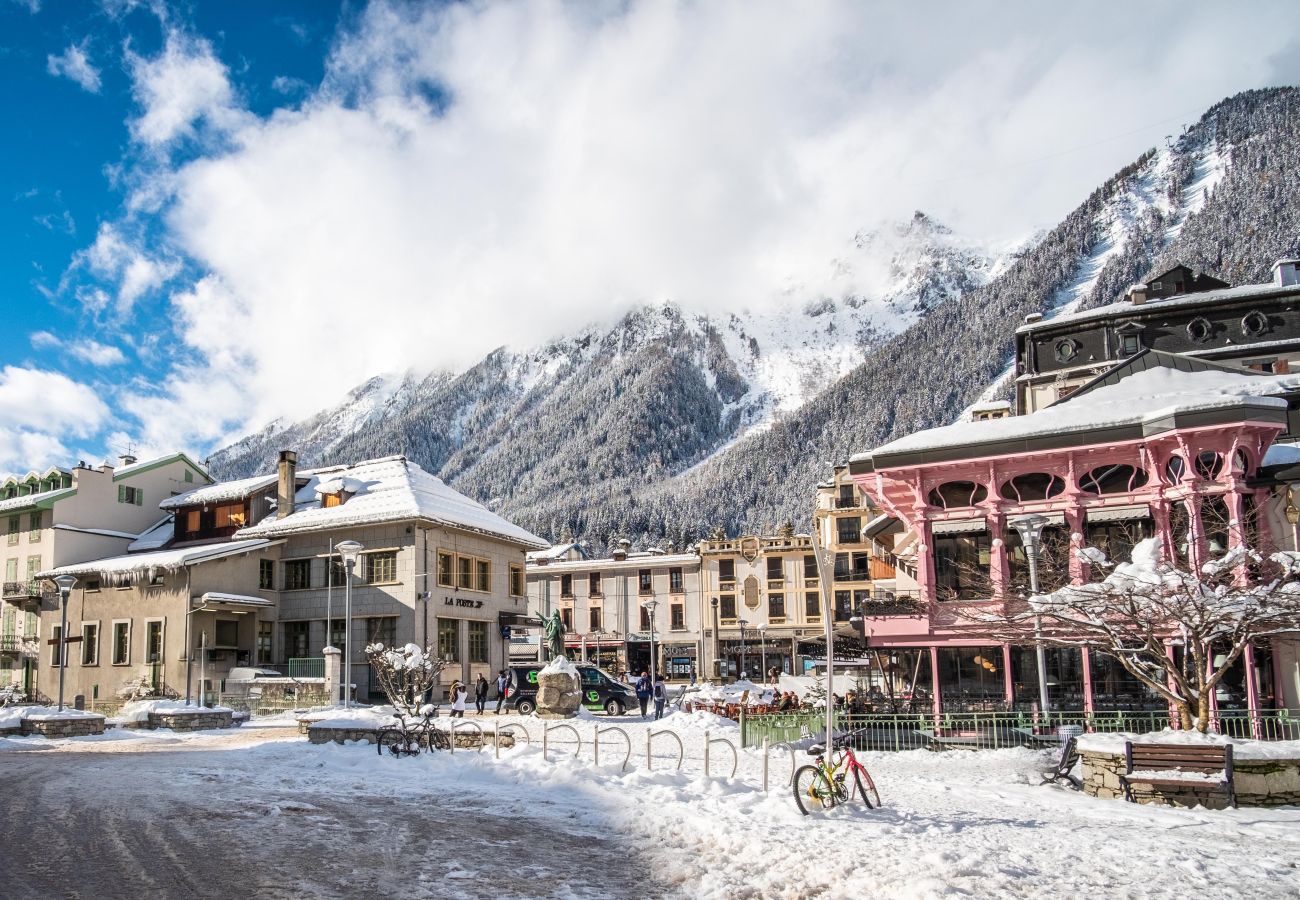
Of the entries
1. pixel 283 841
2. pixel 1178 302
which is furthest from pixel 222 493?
pixel 1178 302

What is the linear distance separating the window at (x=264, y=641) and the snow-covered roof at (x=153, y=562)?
327cm

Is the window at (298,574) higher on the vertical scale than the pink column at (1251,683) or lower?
higher

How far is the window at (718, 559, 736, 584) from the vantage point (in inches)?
2864

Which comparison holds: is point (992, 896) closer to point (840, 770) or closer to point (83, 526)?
point (840, 770)

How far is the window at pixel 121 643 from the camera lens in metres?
40.0

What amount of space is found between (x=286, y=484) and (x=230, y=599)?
729cm

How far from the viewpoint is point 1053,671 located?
27.0m

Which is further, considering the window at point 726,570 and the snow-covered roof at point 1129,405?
the window at point 726,570

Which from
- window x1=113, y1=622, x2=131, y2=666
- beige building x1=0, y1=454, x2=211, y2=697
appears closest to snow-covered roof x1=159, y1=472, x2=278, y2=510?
beige building x1=0, y1=454, x2=211, y2=697

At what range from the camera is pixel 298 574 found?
42.6 meters

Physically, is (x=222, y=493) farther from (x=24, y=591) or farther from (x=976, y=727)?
(x=976, y=727)

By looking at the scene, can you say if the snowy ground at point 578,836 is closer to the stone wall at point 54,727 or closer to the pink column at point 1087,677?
the stone wall at point 54,727

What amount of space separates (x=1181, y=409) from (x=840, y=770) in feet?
55.8

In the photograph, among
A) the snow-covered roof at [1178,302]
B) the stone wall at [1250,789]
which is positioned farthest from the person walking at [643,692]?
the snow-covered roof at [1178,302]
